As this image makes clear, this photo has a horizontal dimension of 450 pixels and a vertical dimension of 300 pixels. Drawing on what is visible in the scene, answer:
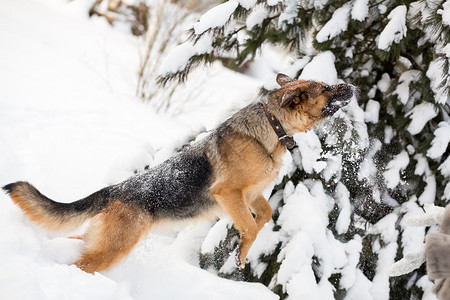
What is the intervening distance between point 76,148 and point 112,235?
2.86 m

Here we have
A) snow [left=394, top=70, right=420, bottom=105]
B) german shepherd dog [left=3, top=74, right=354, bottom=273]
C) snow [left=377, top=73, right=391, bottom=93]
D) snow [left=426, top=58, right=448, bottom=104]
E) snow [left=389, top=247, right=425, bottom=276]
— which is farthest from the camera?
snow [left=377, top=73, right=391, bottom=93]

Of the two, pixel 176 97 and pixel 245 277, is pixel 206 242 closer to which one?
pixel 245 277

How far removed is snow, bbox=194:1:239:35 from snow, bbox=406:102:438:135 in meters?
2.28

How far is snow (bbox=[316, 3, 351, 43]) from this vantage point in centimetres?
381

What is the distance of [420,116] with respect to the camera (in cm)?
393

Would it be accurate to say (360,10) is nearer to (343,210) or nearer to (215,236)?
(343,210)

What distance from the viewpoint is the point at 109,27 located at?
16.6 metres

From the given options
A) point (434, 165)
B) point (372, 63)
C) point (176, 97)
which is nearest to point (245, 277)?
point (434, 165)

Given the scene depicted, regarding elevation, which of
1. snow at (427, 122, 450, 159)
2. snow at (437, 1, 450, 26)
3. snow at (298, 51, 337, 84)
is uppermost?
snow at (437, 1, 450, 26)

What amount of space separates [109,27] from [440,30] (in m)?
15.7

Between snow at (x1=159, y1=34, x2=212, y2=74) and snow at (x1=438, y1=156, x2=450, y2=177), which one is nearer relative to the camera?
snow at (x1=159, y1=34, x2=212, y2=74)

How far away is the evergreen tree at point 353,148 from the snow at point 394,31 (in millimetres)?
10

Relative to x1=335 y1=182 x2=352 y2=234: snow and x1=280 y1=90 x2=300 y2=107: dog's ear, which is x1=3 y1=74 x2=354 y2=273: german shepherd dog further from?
x1=335 y1=182 x2=352 y2=234: snow

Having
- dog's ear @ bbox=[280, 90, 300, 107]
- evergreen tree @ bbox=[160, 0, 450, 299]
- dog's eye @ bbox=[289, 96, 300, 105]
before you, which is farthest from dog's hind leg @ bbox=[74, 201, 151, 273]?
dog's eye @ bbox=[289, 96, 300, 105]
